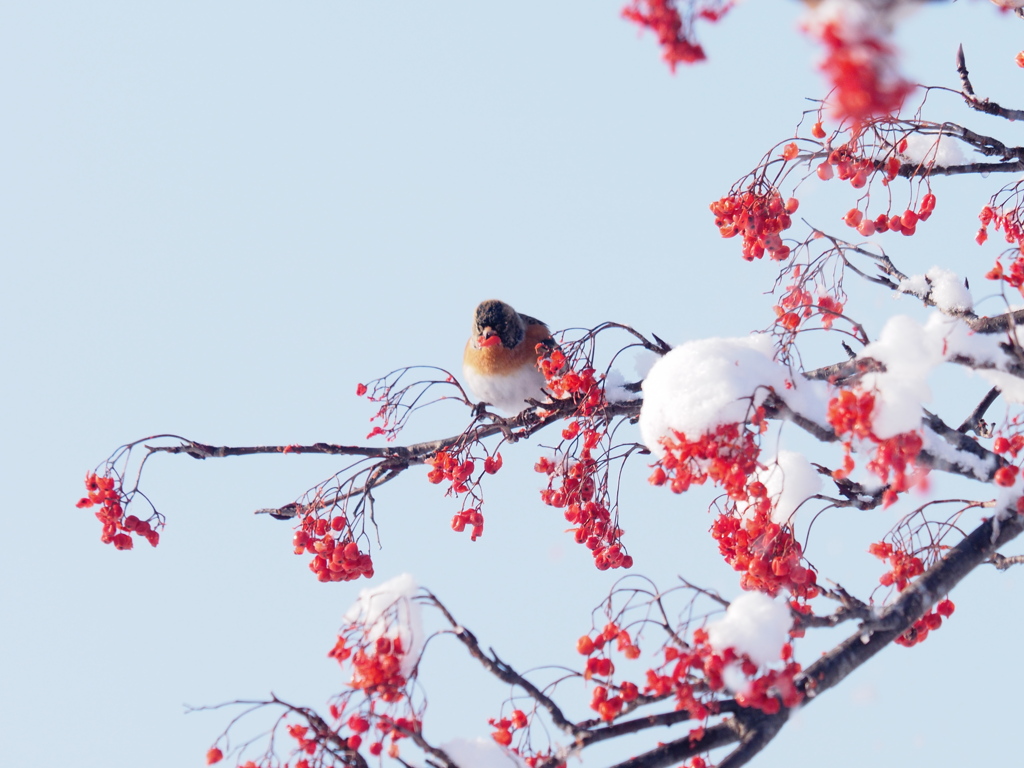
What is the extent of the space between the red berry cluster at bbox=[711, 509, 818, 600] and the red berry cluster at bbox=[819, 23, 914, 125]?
2.31 meters

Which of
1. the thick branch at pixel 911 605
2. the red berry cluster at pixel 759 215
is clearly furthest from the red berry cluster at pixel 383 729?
the red berry cluster at pixel 759 215

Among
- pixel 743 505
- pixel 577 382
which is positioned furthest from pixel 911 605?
pixel 577 382

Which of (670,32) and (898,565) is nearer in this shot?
(670,32)

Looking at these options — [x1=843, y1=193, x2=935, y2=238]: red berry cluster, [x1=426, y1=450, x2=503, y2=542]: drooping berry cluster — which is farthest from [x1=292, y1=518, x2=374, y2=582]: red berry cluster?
[x1=843, y1=193, x2=935, y2=238]: red berry cluster

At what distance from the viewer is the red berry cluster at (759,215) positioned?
460cm

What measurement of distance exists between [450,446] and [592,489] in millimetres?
715

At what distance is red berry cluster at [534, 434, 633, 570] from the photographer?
175 inches

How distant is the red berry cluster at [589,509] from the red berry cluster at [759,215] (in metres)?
1.21

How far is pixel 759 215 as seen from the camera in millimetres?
4598

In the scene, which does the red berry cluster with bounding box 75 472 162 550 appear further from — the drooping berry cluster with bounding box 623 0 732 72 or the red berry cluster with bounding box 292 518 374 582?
the drooping berry cluster with bounding box 623 0 732 72

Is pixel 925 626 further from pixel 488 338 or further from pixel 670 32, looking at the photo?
pixel 488 338

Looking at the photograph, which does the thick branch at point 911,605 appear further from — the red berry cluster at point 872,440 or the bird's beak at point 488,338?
the bird's beak at point 488,338

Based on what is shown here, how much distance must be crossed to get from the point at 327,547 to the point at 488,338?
2.63m

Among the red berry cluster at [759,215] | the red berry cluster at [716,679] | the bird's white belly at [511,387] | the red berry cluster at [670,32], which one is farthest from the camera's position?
the bird's white belly at [511,387]
